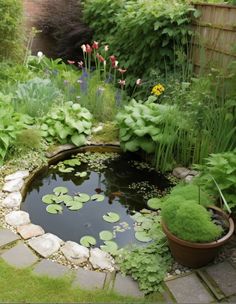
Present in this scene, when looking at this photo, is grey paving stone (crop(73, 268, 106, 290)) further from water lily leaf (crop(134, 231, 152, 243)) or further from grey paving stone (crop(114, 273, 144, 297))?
water lily leaf (crop(134, 231, 152, 243))

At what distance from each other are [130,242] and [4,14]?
377cm

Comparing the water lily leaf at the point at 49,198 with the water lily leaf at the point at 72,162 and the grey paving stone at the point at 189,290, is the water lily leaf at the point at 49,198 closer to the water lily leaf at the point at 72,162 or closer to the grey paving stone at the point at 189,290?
the water lily leaf at the point at 72,162

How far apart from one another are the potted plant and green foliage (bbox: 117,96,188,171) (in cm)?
122

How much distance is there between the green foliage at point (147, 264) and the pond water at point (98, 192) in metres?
0.24

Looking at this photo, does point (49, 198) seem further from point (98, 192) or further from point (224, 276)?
point (224, 276)

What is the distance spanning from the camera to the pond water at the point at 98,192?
2.92 meters

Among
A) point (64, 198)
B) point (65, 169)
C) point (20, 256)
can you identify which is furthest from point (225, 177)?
point (65, 169)

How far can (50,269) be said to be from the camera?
2.34 metres

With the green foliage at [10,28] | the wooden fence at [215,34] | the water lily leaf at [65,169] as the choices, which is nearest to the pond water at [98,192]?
the water lily leaf at [65,169]

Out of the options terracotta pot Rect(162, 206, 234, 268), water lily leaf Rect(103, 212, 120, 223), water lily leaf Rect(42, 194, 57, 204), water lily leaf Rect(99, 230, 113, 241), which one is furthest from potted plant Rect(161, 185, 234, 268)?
water lily leaf Rect(42, 194, 57, 204)

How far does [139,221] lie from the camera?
9.91 feet

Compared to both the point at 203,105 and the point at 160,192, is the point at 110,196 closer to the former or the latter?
the point at 160,192

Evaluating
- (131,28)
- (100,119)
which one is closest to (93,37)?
(131,28)

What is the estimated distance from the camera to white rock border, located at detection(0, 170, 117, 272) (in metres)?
2.46
